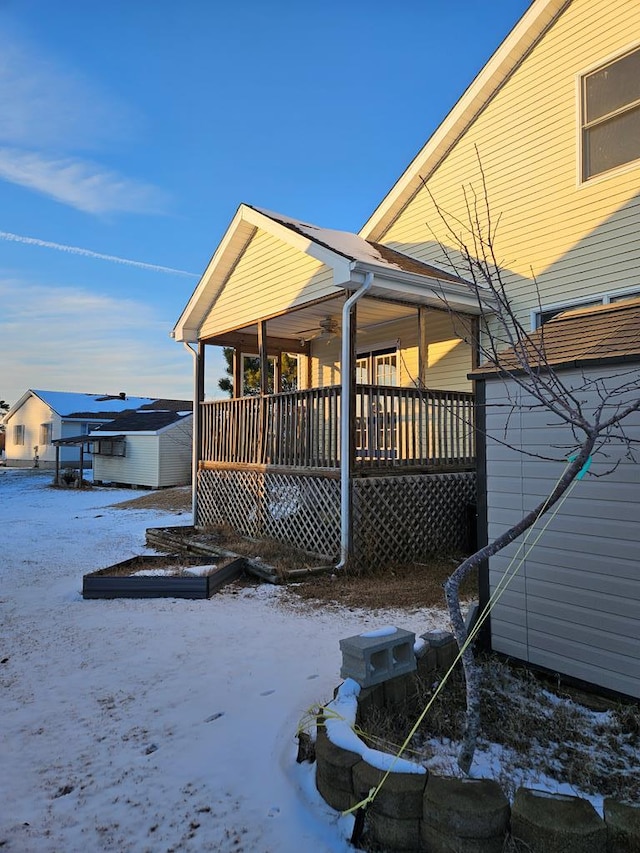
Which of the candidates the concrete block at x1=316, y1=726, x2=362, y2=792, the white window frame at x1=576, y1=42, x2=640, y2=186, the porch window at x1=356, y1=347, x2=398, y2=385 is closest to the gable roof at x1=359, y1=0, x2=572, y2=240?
the white window frame at x1=576, y1=42, x2=640, y2=186

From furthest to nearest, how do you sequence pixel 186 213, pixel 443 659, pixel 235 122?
1. pixel 186 213
2. pixel 235 122
3. pixel 443 659

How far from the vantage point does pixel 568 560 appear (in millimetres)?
3795

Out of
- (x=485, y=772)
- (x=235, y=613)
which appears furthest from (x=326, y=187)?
(x=485, y=772)

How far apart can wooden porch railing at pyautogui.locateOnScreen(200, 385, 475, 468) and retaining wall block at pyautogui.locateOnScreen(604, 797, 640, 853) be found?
5688 millimetres

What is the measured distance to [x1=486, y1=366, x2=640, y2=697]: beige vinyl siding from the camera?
3.50 meters

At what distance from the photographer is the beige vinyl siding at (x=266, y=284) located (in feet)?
28.6

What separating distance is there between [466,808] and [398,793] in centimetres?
28

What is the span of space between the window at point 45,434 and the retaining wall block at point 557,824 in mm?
37956

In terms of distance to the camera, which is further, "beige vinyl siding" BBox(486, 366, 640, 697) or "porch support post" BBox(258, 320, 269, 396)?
"porch support post" BBox(258, 320, 269, 396)

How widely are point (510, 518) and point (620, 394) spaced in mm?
1196

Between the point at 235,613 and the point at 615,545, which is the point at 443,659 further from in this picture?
the point at 235,613

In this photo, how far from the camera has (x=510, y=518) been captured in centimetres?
419

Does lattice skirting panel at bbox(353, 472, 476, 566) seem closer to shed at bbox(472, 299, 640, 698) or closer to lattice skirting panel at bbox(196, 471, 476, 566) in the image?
lattice skirting panel at bbox(196, 471, 476, 566)

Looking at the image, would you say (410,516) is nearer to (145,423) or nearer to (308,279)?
(308,279)
